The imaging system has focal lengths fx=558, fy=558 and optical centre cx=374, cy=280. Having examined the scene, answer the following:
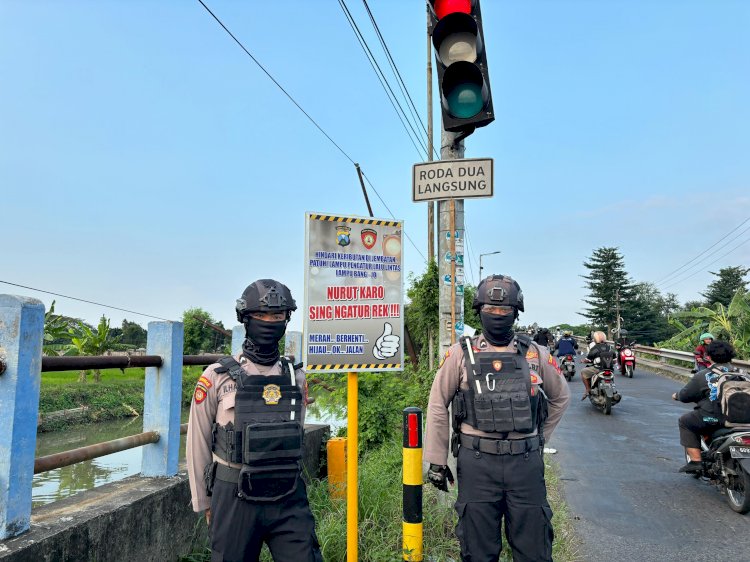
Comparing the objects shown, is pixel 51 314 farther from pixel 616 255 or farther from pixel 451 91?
pixel 616 255

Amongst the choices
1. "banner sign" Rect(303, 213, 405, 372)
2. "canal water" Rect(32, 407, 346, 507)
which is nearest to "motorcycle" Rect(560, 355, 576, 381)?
"canal water" Rect(32, 407, 346, 507)

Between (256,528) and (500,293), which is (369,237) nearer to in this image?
(500,293)

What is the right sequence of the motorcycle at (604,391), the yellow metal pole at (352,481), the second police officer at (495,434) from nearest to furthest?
the second police officer at (495,434) < the yellow metal pole at (352,481) < the motorcycle at (604,391)

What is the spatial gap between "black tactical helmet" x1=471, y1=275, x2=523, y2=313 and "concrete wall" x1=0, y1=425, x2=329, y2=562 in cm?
237

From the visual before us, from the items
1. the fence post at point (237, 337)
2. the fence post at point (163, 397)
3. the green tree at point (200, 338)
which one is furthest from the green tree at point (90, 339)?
the fence post at point (163, 397)

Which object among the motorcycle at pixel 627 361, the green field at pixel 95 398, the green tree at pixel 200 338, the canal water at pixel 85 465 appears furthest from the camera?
the green tree at pixel 200 338

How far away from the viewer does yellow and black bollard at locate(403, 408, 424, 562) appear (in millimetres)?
3299

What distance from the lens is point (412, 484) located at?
10.9ft

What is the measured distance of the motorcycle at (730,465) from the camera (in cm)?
497

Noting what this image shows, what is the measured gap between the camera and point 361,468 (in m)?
5.39

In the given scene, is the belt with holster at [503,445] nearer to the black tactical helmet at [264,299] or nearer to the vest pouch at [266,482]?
the vest pouch at [266,482]

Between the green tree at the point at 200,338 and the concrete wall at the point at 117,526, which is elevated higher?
the green tree at the point at 200,338

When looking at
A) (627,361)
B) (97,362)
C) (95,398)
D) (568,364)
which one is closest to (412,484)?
(97,362)

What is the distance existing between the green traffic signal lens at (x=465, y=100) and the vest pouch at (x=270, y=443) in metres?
2.40
